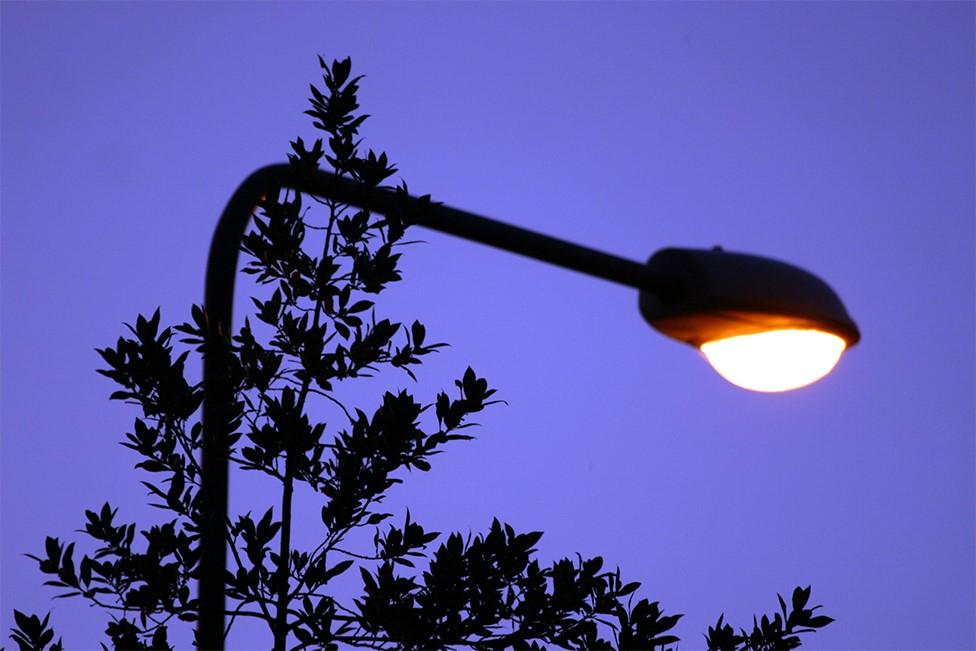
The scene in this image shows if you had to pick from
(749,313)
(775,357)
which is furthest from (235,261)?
(775,357)

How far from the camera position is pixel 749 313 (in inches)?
153

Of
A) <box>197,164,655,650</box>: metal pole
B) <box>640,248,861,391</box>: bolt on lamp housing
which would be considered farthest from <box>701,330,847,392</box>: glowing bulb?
<box>197,164,655,650</box>: metal pole

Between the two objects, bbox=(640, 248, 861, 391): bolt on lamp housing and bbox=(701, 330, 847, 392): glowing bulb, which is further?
bbox=(701, 330, 847, 392): glowing bulb

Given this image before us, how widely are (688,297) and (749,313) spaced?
23 cm

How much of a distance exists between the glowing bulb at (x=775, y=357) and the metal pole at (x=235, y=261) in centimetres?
50

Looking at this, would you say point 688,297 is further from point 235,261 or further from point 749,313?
point 235,261

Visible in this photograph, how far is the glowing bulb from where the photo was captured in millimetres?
4027

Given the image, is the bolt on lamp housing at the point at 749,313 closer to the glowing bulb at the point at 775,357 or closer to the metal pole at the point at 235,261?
the glowing bulb at the point at 775,357

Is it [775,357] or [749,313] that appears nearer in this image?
[749,313]

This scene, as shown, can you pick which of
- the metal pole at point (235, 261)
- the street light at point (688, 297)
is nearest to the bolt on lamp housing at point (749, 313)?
the street light at point (688, 297)

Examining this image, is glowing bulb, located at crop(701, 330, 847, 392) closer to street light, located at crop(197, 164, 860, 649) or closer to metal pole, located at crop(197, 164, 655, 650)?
street light, located at crop(197, 164, 860, 649)

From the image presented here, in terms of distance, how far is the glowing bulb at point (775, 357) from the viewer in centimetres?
403

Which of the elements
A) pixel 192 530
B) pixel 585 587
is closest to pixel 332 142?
pixel 192 530

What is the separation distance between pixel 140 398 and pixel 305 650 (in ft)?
4.32
